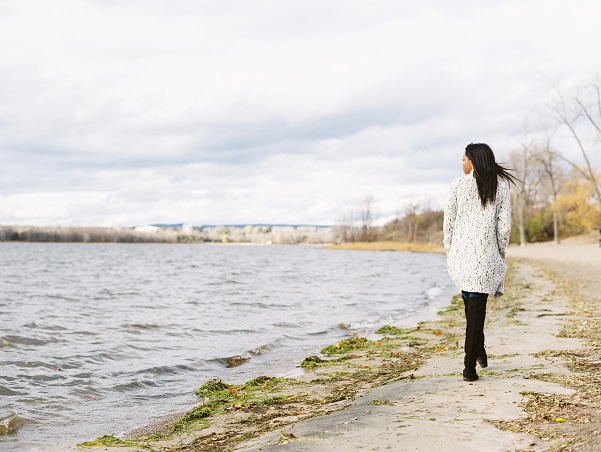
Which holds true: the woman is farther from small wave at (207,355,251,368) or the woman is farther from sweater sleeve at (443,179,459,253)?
small wave at (207,355,251,368)

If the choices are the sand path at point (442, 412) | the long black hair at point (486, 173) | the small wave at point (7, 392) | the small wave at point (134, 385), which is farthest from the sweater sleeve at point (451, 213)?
the small wave at point (7, 392)

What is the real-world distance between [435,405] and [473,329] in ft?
4.12

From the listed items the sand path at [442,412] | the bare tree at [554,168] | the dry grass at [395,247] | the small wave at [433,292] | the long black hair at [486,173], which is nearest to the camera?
the sand path at [442,412]

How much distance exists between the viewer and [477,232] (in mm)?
6027

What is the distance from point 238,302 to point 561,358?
15.2 metres

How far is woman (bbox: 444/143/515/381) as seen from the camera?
5.95 metres

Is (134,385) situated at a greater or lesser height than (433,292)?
greater

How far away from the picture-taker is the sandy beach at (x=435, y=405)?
4.24 meters

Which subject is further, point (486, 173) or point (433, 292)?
point (433, 292)

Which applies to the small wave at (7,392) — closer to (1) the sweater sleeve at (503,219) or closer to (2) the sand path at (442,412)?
(2) the sand path at (442,412)

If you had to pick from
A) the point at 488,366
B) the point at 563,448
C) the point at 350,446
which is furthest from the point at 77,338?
the point at 563,448

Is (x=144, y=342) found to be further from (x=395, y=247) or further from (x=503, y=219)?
(x=395, y=247)

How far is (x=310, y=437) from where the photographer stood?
4.43 metres

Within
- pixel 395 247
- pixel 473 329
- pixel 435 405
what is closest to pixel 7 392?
pixel 435 405
